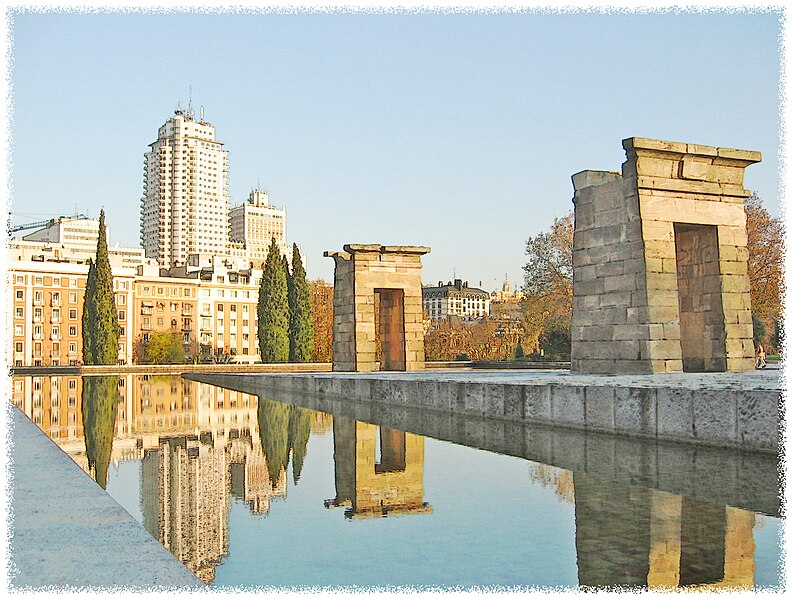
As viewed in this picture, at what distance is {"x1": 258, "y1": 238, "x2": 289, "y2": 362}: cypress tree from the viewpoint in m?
54.6

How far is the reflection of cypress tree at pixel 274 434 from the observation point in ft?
26.4

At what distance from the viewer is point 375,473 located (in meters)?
7.59

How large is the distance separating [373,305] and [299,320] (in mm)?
28709

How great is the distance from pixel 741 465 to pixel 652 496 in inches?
79.6

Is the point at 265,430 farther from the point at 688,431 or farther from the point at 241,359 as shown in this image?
the point at 241,359

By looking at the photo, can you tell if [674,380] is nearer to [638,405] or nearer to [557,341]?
[638,405]

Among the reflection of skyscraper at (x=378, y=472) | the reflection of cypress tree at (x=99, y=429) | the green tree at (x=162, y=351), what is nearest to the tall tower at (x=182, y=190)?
the green tree at (x=162, y=351)

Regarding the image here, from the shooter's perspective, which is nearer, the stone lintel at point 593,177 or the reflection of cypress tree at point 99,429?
the reflection of cypress tree at point 99,429

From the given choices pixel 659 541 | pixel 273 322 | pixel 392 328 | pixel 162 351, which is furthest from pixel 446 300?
pixel 659 541

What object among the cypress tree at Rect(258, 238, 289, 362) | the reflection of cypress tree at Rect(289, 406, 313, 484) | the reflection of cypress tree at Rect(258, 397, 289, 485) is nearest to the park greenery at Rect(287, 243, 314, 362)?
the cypress tree at Rect(258, 238, 289, 362)

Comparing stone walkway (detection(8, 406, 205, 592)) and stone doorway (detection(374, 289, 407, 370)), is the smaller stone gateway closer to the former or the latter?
stone doorway (detection(374, 289, 407, 370))

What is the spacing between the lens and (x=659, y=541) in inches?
181

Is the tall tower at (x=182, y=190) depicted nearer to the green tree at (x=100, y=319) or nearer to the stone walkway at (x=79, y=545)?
the green tree at (x=100, y=319)

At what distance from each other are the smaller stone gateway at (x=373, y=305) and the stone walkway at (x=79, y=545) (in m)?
19.6
